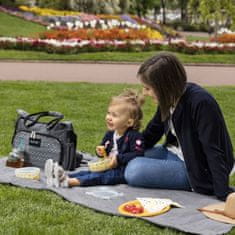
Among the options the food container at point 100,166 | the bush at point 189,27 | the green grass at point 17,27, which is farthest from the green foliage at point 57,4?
the food container at point 100,166

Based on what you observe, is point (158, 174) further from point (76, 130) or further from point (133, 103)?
point (76, 130)

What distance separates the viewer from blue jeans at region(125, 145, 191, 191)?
15.8 ft

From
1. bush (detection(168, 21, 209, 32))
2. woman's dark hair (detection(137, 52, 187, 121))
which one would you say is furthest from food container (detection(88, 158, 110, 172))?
bush (detection(168, 21, 209, 32))

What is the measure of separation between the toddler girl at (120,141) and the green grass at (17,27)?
23156mm

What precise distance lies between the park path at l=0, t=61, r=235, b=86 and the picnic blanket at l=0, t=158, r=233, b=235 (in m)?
8.34

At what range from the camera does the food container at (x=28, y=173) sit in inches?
200

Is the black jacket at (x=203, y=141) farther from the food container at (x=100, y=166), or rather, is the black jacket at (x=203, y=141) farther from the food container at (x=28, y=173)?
the food container at (x=28, y=173)

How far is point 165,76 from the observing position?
15.2 feet

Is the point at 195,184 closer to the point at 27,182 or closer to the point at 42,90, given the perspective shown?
the point at 27,182

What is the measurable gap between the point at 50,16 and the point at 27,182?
99.9 feet

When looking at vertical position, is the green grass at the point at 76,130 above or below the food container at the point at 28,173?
below

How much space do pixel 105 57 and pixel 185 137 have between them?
13.4m

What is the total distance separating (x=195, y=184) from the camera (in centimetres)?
473

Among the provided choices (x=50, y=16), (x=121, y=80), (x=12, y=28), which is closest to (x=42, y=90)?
(x=121, y=80)
